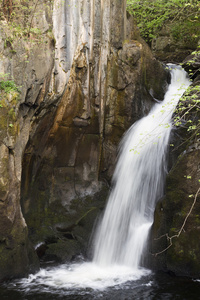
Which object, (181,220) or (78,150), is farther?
(78,150)

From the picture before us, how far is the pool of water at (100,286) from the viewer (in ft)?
20.7

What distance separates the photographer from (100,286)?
678 cm

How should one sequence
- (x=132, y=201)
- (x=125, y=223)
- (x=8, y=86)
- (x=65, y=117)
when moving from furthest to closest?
(x=65, y=117)
(x=132, y=201)
(x=125, y=223)
(x=8, y=86)

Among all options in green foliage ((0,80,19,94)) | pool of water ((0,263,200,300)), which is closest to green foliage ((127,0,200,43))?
green foliage ((0,80,19,94))

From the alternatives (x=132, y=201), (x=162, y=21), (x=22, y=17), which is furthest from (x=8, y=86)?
Result: (x=162, y=21)

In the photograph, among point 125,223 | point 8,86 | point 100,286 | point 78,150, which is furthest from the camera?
point 78,150

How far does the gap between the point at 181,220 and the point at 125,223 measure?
6.16ft

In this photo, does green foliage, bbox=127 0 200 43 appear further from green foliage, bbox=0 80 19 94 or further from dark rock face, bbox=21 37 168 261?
green foliage, bbox=0 80 19 94

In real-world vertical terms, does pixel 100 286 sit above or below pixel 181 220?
below

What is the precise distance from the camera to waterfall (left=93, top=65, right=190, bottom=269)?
826cm

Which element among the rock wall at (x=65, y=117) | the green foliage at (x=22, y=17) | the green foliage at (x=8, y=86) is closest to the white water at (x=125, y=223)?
the rock wall at (x=65, y=117)

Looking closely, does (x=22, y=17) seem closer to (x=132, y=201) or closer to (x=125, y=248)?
(x=132, y=201)

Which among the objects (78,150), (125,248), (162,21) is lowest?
(125,248)

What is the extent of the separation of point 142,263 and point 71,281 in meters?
1.85
